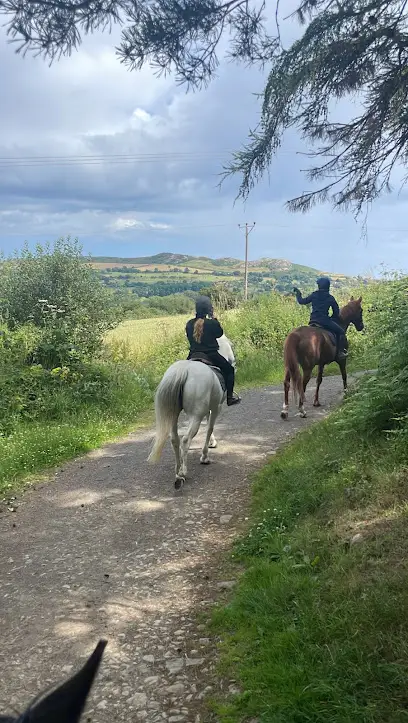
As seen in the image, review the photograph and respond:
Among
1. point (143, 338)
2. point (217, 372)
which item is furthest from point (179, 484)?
point (143, 338)

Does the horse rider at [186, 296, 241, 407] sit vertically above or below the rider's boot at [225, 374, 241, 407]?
above

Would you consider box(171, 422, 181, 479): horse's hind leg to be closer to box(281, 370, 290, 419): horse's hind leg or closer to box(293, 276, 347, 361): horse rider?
box(281, 370, 290, 419): horse's hind leg

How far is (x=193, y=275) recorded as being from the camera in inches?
1228

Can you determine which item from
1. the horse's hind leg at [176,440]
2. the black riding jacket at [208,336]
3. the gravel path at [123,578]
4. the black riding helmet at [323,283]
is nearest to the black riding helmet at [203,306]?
the black riding jacket at [208,336]

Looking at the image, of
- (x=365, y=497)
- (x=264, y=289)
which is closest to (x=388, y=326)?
(x=365, y=497)

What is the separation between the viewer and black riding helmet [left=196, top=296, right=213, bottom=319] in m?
7.38

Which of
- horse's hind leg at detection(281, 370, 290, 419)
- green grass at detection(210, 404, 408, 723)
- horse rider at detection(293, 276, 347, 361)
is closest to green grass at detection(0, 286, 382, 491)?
horse rider at detection(293, 276, 347, 361)

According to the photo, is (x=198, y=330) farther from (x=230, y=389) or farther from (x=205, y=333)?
(x=230, y=389)

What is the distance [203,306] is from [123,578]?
3.90m

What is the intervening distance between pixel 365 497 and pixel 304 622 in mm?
1621

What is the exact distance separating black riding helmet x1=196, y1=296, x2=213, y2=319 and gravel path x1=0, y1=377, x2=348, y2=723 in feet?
7.04

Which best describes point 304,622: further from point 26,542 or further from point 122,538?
point 26,542

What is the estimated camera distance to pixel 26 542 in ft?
18.1

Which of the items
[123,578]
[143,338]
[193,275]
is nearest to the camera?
[123,578]
